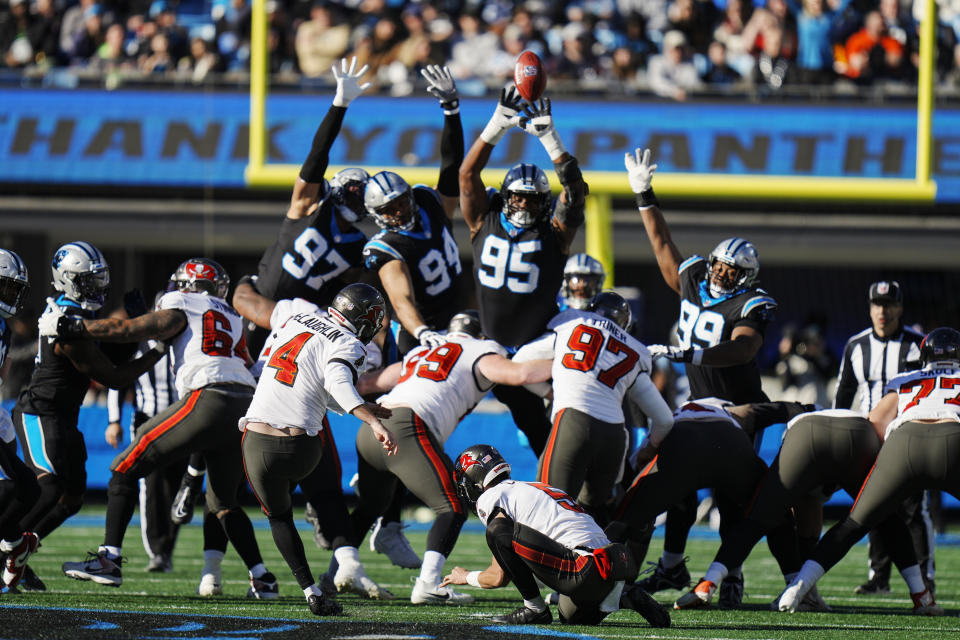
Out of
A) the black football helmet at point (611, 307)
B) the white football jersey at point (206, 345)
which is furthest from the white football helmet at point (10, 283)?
the black football helmet at point (611, 307)

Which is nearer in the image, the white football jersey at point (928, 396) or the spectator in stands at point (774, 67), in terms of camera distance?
the white football jersey at point (928, 396)

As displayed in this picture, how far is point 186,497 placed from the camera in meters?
7.30

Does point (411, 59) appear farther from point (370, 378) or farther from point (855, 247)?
point (370, 378)

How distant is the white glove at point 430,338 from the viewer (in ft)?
20.9

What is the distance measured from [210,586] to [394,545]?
966 mm

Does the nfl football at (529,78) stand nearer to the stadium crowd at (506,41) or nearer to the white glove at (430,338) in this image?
the white glove at (430,338)

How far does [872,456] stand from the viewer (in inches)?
235

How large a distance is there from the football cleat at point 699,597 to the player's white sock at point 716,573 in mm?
22

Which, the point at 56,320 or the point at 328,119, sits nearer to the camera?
the point at 56,320

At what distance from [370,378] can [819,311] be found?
312 inches

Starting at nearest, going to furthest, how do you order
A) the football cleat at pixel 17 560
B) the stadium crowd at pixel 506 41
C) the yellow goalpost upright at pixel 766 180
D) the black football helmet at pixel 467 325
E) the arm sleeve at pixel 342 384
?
the arm sleeve at pixel 342 384 < the football cleat at pixel 17 560 < the black football helmet at pixel 467 325 < the yellow goalpost upright at pixel 766 180 < the stadium crowd at pixel 506 41

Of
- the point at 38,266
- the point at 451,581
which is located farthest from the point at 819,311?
the point at 451,581

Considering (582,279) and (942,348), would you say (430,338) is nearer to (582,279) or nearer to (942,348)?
(582,279)

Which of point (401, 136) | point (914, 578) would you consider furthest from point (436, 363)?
point (401, 136)
